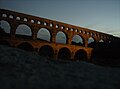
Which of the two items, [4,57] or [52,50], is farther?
[52,50]

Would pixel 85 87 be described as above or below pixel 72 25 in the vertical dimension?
below

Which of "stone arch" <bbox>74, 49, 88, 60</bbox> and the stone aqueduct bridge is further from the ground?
the stone aqueduct bridge

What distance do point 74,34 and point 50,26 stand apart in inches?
241

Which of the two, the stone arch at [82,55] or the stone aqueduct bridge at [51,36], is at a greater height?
the stone aqueduct bridge at [51,36]

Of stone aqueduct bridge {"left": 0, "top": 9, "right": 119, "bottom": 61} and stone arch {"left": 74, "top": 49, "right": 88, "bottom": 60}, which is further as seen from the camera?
stone arch {"left": 74, "top": 49, "right": 88, "bottom": 60}

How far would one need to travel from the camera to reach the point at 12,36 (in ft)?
82.7

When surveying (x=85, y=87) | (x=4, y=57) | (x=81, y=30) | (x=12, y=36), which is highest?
(x=81, y=30)

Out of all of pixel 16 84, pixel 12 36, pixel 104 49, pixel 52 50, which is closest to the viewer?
pixel 16 84

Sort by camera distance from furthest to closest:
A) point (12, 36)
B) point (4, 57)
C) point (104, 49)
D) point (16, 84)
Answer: point (104, 49) → point (12, 36) → point (4, 57) → point (16, 84)

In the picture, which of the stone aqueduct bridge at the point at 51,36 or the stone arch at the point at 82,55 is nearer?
the stone aqueduct bridge at the point at 51,36

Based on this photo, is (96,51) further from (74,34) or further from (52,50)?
(52,50)

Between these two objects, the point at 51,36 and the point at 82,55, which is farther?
the point at 82,55

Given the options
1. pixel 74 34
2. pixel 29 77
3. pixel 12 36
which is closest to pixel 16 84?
pixel 29 77

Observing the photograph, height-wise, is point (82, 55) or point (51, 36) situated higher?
point (51, 36)
